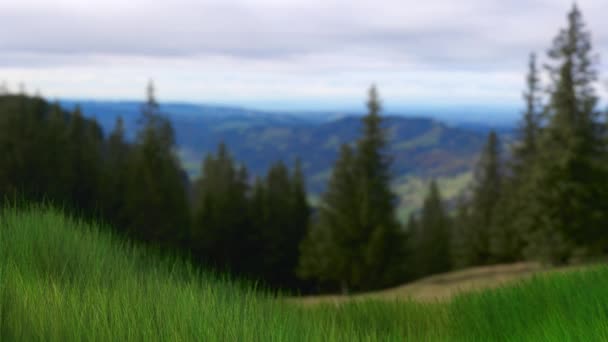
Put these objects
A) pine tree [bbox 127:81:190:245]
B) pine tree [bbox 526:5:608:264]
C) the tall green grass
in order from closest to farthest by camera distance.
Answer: the tall green grass < pine tree [bbox 526:5:608:264] < pine tree [bbox 127:81:190:245]

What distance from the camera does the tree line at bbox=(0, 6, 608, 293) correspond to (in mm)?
36562

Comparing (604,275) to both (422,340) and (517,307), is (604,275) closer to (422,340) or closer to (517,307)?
(517,307)

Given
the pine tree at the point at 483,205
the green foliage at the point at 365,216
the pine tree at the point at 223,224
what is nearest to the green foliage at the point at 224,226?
the pine tree at the point at 223,224

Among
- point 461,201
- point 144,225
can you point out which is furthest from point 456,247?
point 144,225

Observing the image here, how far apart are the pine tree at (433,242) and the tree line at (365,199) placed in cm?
18

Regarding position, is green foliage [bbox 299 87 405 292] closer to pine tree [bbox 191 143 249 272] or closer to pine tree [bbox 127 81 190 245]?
pine tree [bbox 127 81 190 245]

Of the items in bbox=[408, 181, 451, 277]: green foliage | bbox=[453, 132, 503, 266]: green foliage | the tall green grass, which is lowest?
bbox=[408, 181, 451, 277]: green foliage

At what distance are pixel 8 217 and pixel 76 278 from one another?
5.58 feet

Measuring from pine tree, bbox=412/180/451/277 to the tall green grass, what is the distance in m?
70.9

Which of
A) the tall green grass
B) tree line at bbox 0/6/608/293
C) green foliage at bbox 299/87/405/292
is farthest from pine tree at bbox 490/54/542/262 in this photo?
the tall green grass

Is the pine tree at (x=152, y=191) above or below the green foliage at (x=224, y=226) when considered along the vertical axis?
above

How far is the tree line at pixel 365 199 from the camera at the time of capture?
36.6 m

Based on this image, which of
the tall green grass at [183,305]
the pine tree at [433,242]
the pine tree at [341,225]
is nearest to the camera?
the tall green grass at [183,305]

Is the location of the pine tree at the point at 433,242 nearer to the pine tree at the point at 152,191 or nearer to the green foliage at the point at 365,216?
the green foliage at the point at 365,216
